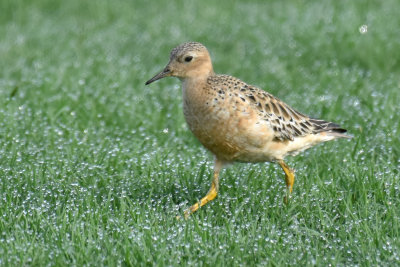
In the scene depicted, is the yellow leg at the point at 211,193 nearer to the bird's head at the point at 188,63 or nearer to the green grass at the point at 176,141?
the green grass at the point at 176,141

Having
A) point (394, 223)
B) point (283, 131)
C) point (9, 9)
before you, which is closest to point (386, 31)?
point (283, 131)

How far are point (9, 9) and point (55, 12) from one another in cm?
84

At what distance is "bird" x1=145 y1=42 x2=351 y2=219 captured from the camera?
5.90 metres

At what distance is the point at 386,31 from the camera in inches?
428

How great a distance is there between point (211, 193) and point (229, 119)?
682mm

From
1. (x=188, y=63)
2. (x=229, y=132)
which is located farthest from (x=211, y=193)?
(x=188, y=63)

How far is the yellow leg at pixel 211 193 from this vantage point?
587 cm

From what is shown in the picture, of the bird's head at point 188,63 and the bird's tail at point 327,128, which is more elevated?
the bird's head at point 188,63

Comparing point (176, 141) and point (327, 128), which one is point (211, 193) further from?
point (176, 141)

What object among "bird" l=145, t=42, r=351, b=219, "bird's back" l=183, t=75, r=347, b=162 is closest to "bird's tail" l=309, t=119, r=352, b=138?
"bird" l=145, t=42, r=351, b=219

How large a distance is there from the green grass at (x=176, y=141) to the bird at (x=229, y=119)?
0.33m

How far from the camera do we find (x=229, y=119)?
19.3 feet

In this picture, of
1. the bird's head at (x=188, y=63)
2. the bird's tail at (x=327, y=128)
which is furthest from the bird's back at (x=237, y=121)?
the bird's tail at (x=327, y=128)

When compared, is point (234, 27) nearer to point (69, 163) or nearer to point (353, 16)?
point (353, 16)
